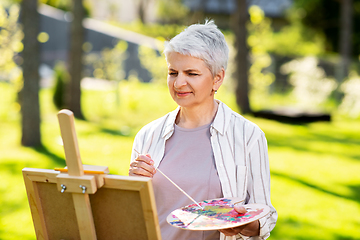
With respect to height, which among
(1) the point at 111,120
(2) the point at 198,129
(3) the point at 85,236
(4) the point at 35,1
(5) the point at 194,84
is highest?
(4) the point at 35,1

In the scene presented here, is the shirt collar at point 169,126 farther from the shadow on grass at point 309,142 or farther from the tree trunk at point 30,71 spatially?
the shadow on grass at point 309,142

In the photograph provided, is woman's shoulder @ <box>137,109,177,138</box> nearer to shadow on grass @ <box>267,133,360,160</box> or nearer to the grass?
the grass

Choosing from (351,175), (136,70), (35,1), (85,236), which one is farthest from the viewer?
(136,70)

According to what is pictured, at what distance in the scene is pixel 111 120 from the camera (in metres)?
10.5

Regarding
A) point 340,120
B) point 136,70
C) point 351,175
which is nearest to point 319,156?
point 351,175

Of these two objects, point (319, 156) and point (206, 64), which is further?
point (319, 156)

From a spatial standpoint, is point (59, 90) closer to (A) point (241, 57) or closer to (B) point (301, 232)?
(A) point (241, 57)

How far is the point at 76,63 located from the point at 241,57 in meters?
4.80

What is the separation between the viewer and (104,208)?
1462mm

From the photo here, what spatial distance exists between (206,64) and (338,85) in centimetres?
1343

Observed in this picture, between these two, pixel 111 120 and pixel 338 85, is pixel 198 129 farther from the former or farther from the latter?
pixel 338 85

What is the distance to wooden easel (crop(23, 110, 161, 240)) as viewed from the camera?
53.7 inches

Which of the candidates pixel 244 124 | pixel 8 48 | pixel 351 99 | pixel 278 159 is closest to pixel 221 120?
pixel 244 124

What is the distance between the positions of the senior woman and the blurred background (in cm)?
52
